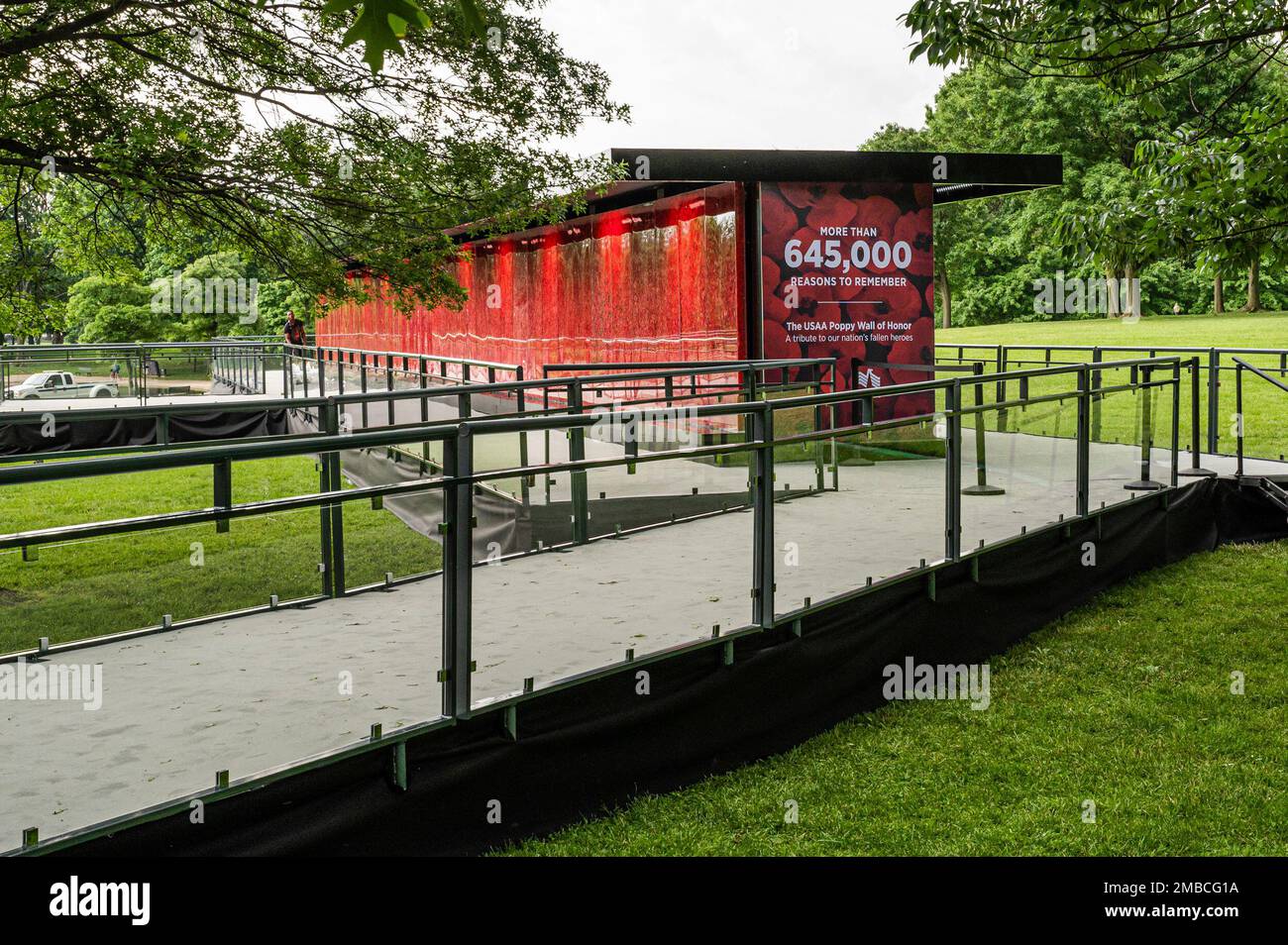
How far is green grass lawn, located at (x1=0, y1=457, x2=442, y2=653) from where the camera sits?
3918 millimetres

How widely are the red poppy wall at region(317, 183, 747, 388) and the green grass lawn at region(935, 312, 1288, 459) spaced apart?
4.15m

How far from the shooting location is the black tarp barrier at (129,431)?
63.7 ft

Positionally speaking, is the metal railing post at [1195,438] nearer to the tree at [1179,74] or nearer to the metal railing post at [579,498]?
the tree at [1179,74]

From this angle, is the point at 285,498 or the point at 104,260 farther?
the point at 104,260

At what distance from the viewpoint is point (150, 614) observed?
14.1 feet

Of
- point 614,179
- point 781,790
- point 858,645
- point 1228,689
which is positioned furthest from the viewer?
point 614,179

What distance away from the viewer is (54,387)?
24766 millimetres

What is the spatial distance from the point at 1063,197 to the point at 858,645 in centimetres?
4557

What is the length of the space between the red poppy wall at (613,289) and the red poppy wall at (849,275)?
1.54 ft
